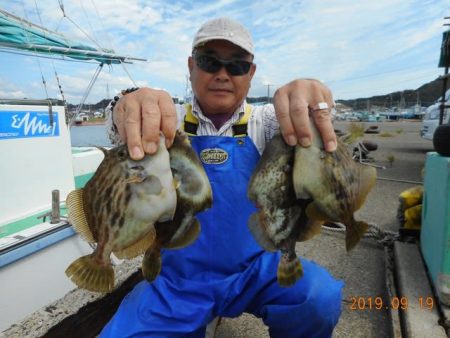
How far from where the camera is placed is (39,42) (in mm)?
6520

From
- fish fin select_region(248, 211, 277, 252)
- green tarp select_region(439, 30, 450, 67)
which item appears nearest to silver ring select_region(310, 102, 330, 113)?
fish fin select_region(248, 211, 277, 252)

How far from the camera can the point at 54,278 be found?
152 inches

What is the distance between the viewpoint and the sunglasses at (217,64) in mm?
2182

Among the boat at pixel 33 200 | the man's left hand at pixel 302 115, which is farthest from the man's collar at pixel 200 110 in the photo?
the boat at pixel 33 200

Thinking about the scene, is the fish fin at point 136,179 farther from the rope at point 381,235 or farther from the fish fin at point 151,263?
the rope at point 381,235

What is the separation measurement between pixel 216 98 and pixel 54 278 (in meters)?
2.99

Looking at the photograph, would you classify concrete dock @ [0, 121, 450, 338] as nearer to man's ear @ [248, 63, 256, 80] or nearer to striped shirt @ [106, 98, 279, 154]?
striped shirt @ [106, 98, 279, 154]

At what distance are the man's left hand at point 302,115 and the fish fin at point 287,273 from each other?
0.66 metres

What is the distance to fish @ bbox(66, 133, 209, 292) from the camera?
1555 millimetres

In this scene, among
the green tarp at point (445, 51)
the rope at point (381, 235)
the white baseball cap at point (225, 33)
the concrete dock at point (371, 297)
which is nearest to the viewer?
the white baseball cap at point (225, 33)

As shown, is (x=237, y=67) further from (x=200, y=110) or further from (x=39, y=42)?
(x=39, y=42)

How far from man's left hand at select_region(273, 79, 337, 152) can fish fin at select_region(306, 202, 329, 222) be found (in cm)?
30

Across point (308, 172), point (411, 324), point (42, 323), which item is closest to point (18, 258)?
point (42, 323)

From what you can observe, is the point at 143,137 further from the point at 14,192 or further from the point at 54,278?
the point at 14,192
